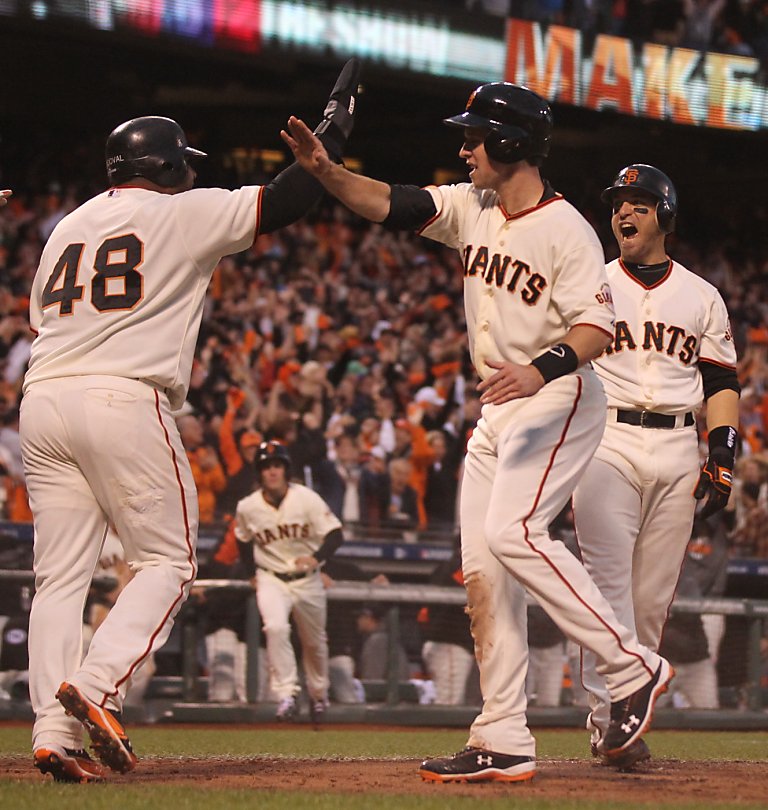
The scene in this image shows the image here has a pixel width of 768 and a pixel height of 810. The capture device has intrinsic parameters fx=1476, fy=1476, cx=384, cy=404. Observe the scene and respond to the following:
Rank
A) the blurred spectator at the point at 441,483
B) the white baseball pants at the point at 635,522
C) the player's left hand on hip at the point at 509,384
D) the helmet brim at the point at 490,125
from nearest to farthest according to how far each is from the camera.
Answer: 1. the player's left hand on hip at the point at 509,384
2. the helmet brim at the point at 490,125
3. the white baseball pants at the point at 635,522
4. the blurred spectator at the point at 441,483

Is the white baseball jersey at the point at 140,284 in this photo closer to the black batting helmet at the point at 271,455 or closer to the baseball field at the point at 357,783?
the baseball field at the point at 357,783

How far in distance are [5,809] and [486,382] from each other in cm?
170

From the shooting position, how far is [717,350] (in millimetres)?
5527

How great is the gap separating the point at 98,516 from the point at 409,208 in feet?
4.43

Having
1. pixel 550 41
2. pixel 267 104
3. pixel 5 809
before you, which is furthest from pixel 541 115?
pixel 267 104

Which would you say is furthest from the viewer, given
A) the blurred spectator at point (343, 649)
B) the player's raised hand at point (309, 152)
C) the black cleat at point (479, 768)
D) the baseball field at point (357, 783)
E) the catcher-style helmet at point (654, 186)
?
the blurred spectator at point (343, 649)

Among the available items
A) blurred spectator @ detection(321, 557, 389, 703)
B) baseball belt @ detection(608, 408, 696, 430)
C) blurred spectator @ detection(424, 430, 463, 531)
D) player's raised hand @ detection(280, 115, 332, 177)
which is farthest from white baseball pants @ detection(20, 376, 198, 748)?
blurred spectator @ detection(424, 430, 463, 531)

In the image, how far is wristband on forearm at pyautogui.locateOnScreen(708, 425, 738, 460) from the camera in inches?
212

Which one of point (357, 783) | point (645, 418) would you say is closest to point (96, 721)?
point (357, 783)

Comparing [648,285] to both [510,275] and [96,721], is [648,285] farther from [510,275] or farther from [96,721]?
[96,721]

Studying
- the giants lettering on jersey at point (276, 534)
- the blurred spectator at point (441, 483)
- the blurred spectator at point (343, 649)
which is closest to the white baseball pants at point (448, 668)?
the blurred spectator at point (343, 649)

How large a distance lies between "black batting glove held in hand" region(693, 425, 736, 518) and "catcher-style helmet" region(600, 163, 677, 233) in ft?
2.87

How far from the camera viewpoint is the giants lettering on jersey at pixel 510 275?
4543mm

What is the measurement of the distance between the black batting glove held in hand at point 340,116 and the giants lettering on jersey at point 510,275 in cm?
57
